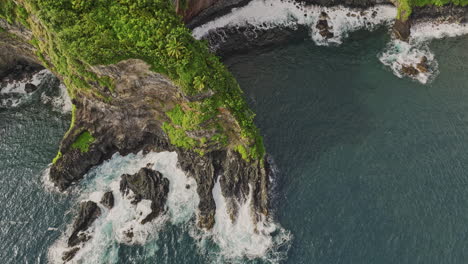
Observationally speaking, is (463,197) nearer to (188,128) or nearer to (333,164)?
(333,164)

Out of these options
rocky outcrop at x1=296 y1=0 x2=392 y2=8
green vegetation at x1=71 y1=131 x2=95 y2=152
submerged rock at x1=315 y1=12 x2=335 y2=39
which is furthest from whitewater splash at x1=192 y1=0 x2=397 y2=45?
green vegetation at x1=71 y1=131 x2=95 y2=152

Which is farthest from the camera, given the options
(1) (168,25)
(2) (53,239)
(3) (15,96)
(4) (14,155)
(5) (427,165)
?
(3) (15,96)

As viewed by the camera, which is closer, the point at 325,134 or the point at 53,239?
the point at 53,239

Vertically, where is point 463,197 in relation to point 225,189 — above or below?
below

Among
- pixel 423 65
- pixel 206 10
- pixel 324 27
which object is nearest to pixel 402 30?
pixel 423 65

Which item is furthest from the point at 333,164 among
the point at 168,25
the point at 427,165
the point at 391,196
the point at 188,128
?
the point at 168,25

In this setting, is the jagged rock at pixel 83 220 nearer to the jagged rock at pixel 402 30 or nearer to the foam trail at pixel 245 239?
A: the foam trail at pixel 245 239
